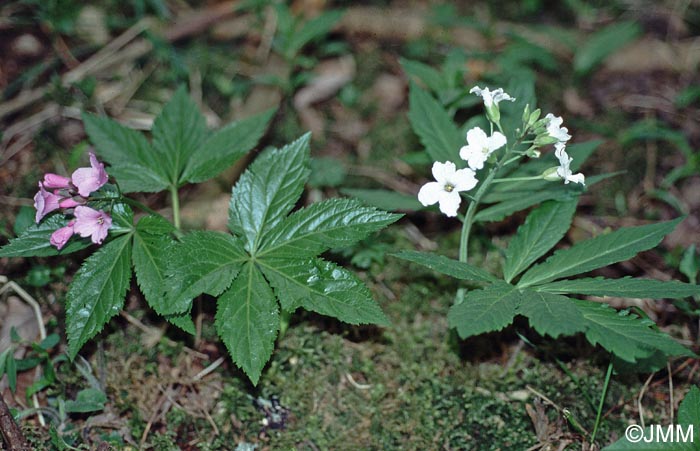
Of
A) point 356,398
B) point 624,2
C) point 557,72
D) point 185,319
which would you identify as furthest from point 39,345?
point 624,2

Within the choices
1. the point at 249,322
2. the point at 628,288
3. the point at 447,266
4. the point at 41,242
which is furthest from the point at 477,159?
the point at 41,242

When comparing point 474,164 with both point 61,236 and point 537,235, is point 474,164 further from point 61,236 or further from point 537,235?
point 61,236

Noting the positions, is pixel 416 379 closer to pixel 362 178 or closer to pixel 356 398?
pixel 356 398

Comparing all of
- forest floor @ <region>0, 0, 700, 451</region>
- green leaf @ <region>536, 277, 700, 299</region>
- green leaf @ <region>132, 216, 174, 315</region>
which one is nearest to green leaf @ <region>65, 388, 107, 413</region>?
forest floor @ <region>0, 0, 700, 451</region>

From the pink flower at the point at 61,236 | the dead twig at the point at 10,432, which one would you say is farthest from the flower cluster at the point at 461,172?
the dead twig at the point at 10,432

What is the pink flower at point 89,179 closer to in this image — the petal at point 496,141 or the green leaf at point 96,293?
the green leaf at point 96,293

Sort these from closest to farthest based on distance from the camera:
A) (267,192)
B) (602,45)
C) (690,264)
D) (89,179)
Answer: (89,179), (267,192), (690,264), (602,45)

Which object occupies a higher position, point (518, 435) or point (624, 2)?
point (624, 2)
